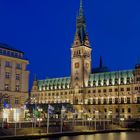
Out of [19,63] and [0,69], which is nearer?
[0,69]

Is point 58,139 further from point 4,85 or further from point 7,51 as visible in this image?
point 7,51

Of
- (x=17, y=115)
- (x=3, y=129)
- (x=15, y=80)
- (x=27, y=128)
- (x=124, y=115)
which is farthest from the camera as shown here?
(x=124, y=115)

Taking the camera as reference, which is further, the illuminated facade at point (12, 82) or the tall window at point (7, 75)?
the tall window at point (7, 75)

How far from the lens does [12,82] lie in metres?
106

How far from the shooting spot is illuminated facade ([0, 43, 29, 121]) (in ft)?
333

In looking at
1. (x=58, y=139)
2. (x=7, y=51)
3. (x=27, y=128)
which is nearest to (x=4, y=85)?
(x=7, y=51)

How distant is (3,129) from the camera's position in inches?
2913

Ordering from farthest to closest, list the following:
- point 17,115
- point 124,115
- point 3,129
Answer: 1. point 124,115
2. point 17,115
3. point 3,129

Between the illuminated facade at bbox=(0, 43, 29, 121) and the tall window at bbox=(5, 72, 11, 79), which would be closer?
the illuminated facade at bbox=(0, 43, 29, 121)

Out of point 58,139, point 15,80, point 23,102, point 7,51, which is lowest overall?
point 58,139

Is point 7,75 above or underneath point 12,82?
above

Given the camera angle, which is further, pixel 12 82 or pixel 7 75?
pixel 12 82

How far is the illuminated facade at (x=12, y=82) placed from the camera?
101381 millimetres

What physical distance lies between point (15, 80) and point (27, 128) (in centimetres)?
3008
